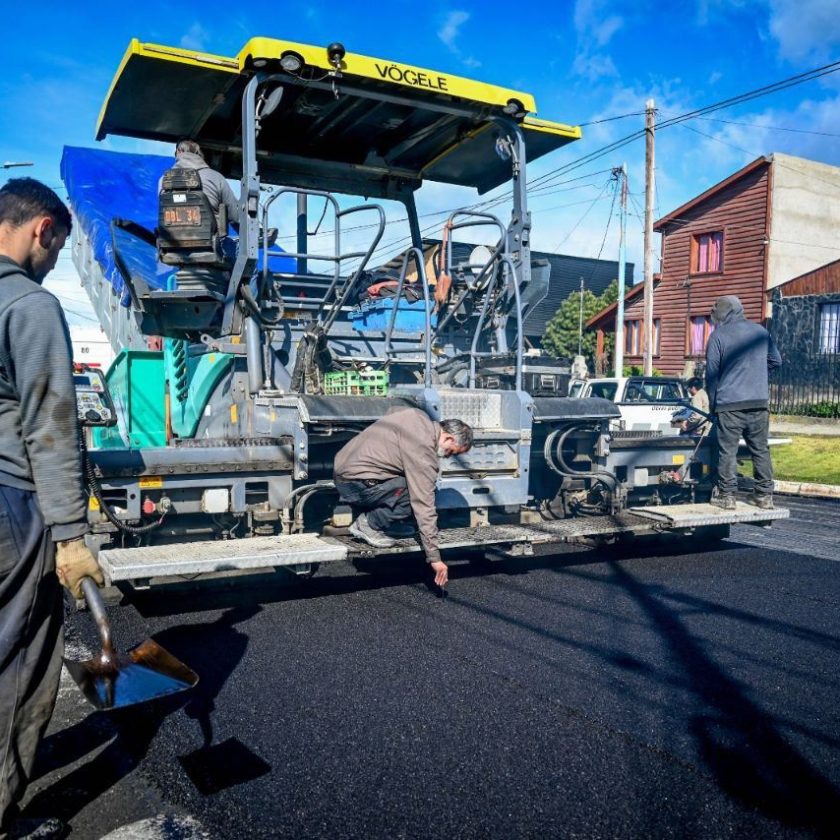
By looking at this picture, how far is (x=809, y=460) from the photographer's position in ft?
48.5

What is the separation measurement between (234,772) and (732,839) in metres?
1.75

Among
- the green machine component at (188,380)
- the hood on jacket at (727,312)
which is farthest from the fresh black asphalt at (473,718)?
the hood on jacket at (727,312)

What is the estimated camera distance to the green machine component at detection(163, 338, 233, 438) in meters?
6.57

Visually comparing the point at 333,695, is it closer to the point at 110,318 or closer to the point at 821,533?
the point at 821,533

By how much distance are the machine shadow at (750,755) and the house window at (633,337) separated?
27232 millimetres

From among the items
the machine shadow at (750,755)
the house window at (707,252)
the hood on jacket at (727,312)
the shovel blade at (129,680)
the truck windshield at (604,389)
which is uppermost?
the house window at (707,252)

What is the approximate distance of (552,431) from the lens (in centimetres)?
654

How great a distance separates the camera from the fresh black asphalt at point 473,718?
279 cm

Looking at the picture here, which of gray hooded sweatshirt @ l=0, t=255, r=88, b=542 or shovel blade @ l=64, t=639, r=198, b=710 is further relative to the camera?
shovel blade @ l=64, t=639, r=198, b=710

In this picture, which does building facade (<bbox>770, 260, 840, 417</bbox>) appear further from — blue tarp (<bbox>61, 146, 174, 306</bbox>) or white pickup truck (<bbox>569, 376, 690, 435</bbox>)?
blue tarp (<bbox>61, 146, 174, 306</bbox>)

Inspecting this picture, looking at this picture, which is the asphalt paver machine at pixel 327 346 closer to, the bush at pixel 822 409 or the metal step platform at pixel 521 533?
the metal step platform at pixel 521 533

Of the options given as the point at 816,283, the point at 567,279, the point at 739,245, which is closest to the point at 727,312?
the point at 816,283

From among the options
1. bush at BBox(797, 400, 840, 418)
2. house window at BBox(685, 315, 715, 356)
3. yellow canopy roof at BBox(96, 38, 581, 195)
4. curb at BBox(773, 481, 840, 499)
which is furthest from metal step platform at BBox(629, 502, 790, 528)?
house window at BBox(685, 315, 715, 356)

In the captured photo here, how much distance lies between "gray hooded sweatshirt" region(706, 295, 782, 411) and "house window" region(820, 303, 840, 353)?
59.4 ft
